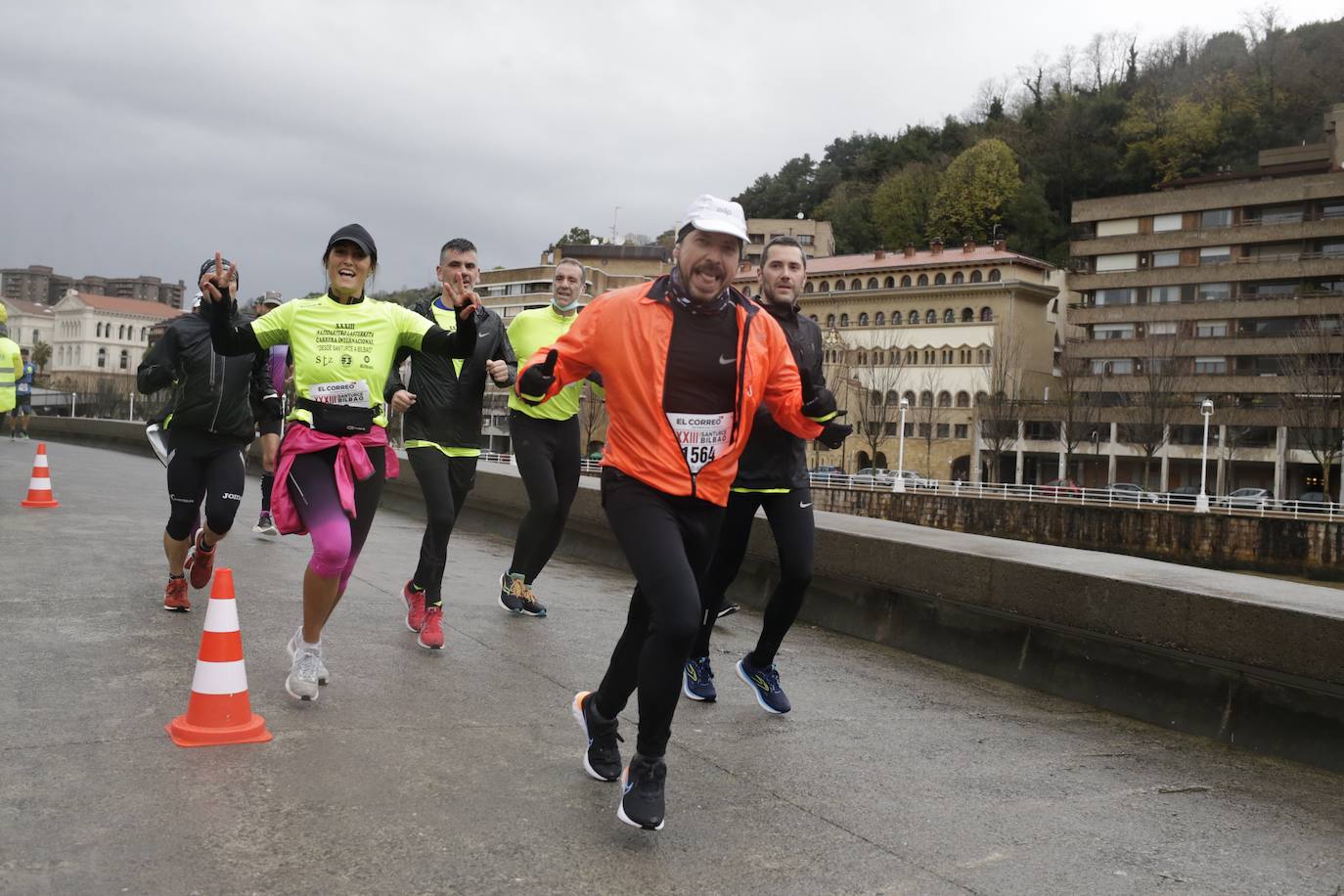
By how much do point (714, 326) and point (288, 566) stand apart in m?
6.77

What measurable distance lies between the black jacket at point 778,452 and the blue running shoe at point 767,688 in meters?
0.90

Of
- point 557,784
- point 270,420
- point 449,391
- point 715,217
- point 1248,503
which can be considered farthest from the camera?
point 1248,503

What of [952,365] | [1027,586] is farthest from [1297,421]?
[1027,586]

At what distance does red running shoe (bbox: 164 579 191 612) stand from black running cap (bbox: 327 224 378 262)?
9.34 ft

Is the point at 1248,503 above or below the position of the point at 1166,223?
below

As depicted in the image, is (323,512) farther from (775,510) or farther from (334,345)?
(775,510)

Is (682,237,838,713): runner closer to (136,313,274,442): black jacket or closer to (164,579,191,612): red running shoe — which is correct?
(164,579,191,612): red running shoe

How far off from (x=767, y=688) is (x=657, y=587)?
6.93 feet

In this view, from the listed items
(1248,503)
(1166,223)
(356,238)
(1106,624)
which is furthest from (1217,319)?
(356,238)

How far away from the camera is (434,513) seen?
7711 millimetres

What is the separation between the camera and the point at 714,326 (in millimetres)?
4523

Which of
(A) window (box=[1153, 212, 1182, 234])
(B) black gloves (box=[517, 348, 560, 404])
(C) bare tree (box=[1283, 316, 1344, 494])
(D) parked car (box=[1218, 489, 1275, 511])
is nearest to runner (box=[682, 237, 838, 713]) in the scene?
(B) black gloves (box=[517, 348, 560, 404])

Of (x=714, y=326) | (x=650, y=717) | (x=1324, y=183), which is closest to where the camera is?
(x=650, y=717)

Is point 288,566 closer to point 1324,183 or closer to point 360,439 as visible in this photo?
point 360,439
